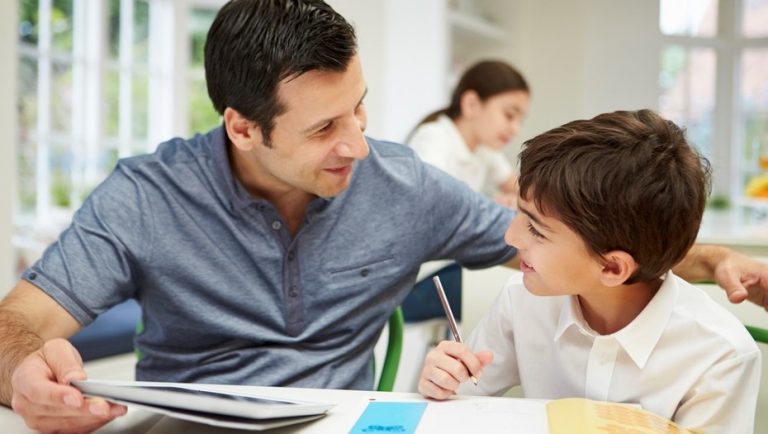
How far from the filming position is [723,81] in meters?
6.70

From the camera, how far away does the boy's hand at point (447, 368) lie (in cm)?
96

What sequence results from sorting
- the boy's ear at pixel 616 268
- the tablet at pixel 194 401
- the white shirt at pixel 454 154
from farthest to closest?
the white shirt at pixel 454 154 → the boy's ear at pixel 616 268 → the tablet at pixel 194 401

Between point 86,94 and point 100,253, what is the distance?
2698 millimetres

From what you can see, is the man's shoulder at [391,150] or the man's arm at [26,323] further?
the man's shoulder at [391,150]

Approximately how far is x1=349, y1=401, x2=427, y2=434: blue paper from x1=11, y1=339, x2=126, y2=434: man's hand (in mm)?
242

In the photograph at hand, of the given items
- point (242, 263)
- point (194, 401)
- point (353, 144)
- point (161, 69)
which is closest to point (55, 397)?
point (194, 401)

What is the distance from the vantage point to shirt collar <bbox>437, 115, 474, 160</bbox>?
3.28 metres

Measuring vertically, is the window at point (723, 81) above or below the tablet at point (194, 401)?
below

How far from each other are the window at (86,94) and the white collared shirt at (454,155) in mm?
1462

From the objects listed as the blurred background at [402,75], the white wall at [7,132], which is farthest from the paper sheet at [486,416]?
the white wall at [7,132]

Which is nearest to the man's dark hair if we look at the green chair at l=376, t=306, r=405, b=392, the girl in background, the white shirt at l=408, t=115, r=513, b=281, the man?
the man

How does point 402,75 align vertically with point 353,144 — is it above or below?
below

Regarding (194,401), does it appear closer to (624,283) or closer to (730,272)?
(624,283)

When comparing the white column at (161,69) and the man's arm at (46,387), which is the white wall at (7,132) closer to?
the white column at (161,69)
